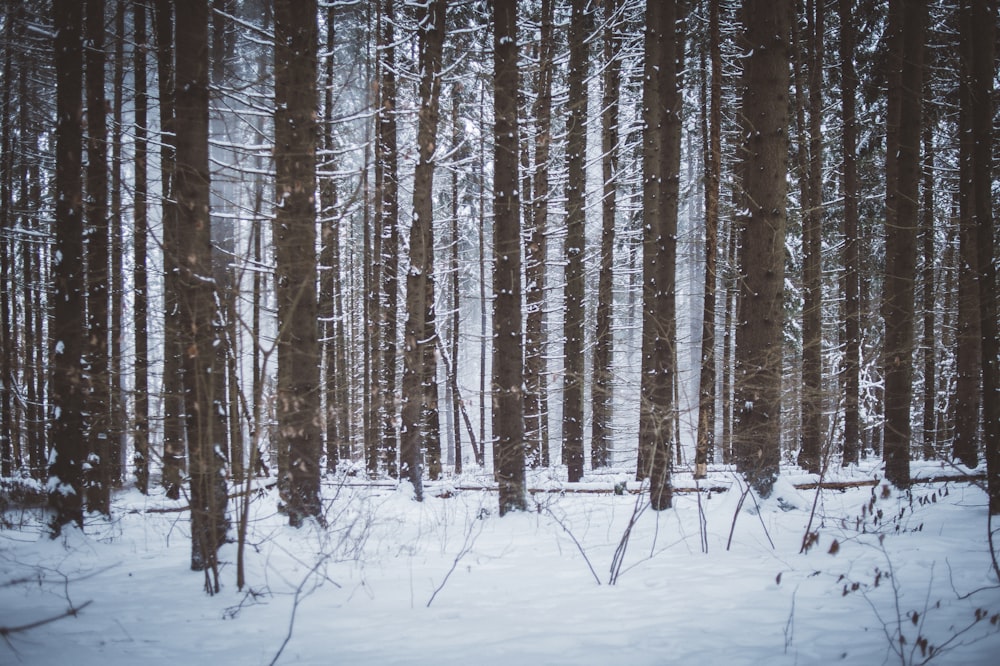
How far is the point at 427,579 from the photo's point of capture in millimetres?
4785

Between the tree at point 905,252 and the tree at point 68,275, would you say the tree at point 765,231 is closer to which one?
the tree at point 905,252

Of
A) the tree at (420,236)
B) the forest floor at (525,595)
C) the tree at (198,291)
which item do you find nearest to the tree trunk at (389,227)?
the tree at (420,236)

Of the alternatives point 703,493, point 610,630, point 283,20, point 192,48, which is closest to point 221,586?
point 610,630

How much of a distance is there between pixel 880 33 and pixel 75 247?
17.7 meters

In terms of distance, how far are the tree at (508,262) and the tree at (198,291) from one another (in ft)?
12.4

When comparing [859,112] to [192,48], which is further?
[859,112]

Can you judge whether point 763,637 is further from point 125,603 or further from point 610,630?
point 125,603

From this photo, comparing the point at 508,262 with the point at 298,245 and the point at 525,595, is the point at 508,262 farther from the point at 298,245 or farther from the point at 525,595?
the point at 525,595

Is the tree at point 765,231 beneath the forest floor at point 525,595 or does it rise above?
above

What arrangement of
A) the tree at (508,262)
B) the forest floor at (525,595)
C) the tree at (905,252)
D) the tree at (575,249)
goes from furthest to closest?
1. the tree at (575,249)
2. the tree at (905,252)
3. the tree at (508,262)
4. the forest floor at (525,595)

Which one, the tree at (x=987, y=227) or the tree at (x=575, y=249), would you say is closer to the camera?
the tree at (x=987, y=227)

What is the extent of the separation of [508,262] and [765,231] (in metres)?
3.61

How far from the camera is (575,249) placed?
11.2m

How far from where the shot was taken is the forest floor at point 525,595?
3.28 m
